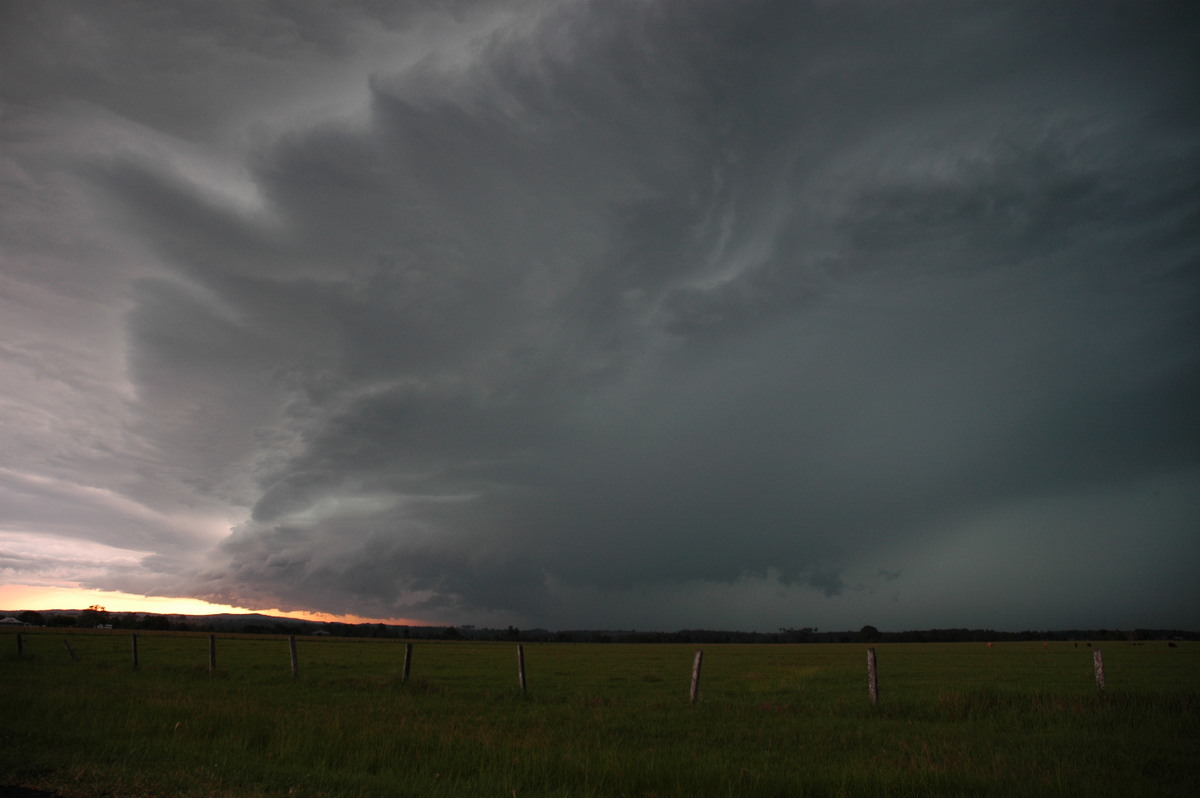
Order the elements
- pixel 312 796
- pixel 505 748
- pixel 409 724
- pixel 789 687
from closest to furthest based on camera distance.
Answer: pixel 312 796
pixel 505 748
pixel 409 724
pixel 789 687

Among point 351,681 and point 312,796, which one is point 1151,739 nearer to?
point 312,796

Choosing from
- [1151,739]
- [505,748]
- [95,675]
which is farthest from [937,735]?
[95,675]

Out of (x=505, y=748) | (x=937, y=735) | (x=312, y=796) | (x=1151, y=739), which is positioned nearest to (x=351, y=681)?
(x=505, y=748)

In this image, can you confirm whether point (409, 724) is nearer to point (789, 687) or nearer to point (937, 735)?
point (937, 735)

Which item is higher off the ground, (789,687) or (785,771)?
(785,771)

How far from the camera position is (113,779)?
923cm

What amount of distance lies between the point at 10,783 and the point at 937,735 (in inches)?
669

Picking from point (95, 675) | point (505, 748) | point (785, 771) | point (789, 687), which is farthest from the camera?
point (789, 687)

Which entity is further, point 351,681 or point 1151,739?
point 351,681

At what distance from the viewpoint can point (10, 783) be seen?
8.94 metres

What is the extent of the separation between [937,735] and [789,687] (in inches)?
812

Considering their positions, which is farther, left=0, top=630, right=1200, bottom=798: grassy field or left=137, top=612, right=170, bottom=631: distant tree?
left=137, top=612, right=170, bottom=631: distant tree

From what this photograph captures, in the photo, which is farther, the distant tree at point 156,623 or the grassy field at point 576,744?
the distant tree at point 156,623

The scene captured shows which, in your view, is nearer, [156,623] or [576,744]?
[576,744]
